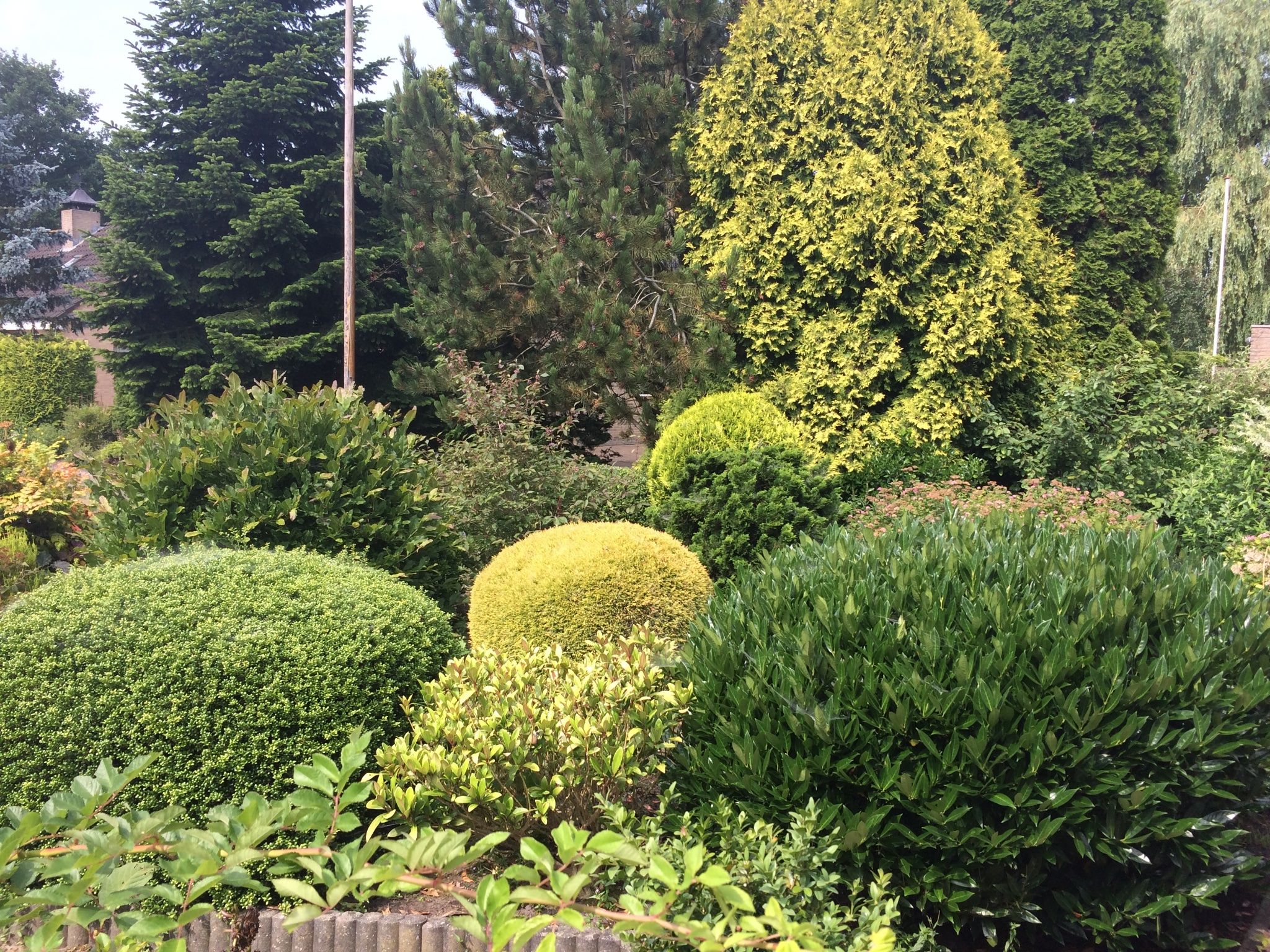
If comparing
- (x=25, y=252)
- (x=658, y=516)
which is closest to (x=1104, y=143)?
(x=658, y=516)

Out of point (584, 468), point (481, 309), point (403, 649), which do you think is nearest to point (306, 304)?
point (481, 309)

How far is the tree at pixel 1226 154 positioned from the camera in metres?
19.1

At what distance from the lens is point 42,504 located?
23.2 feet

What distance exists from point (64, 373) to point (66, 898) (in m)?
24.3

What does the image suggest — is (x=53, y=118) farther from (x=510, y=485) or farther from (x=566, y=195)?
(x=510, y=485)

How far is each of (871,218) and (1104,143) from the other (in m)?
4.57

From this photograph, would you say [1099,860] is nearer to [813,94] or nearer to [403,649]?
[403,649]

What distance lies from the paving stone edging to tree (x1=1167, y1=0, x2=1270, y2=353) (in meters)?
21.0

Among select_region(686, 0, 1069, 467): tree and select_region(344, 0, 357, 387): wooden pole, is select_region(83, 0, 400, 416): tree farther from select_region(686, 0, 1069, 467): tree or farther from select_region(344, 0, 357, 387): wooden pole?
select_region(686, 0, 1069, 467): tree

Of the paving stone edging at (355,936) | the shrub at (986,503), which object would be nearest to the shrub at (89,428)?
the shrub at (986,503)

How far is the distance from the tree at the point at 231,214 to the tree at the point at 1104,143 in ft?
34.0

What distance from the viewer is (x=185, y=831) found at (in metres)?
1.50

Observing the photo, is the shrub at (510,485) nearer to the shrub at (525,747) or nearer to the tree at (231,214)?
the shrub at (525,747)

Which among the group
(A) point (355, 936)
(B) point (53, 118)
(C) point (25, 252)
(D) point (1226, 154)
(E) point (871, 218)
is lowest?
(A) point (355, 936)
